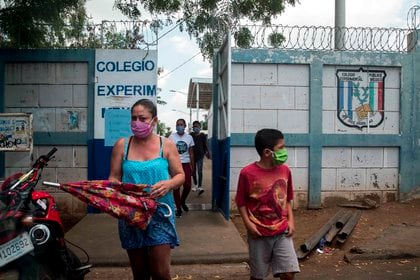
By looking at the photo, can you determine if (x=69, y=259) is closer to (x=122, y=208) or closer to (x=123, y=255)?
(x=122, y=208)

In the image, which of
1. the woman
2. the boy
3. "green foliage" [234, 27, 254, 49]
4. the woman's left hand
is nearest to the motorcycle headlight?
the woman

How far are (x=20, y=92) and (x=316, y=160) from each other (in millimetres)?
4863

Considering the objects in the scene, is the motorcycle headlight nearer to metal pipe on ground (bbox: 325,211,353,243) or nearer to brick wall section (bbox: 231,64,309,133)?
metal pipe on ground (bbox: 325,211,353,243)

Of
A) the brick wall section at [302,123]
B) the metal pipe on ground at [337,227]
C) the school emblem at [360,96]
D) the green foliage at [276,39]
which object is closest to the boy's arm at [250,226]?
the metal pipe on ground at [337,227]

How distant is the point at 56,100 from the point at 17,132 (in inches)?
37.8

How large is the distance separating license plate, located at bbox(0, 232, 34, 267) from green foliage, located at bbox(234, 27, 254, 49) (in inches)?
227

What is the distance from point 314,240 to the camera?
607 cm

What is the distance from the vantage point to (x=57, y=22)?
284 inches

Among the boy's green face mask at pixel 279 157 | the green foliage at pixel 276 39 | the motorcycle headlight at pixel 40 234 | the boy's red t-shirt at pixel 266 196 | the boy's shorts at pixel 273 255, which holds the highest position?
the green foliage at pixel 276 39

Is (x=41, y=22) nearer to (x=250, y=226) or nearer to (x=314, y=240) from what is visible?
(x=314, y=240)

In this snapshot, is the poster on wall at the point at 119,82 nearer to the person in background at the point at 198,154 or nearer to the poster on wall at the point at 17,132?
the poster on wall at the point at 17,132

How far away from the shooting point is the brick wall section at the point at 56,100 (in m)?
7.76

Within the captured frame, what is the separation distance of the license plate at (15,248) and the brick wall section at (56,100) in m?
4.78

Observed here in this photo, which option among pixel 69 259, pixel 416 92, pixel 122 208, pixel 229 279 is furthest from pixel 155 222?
pixel 416 92
